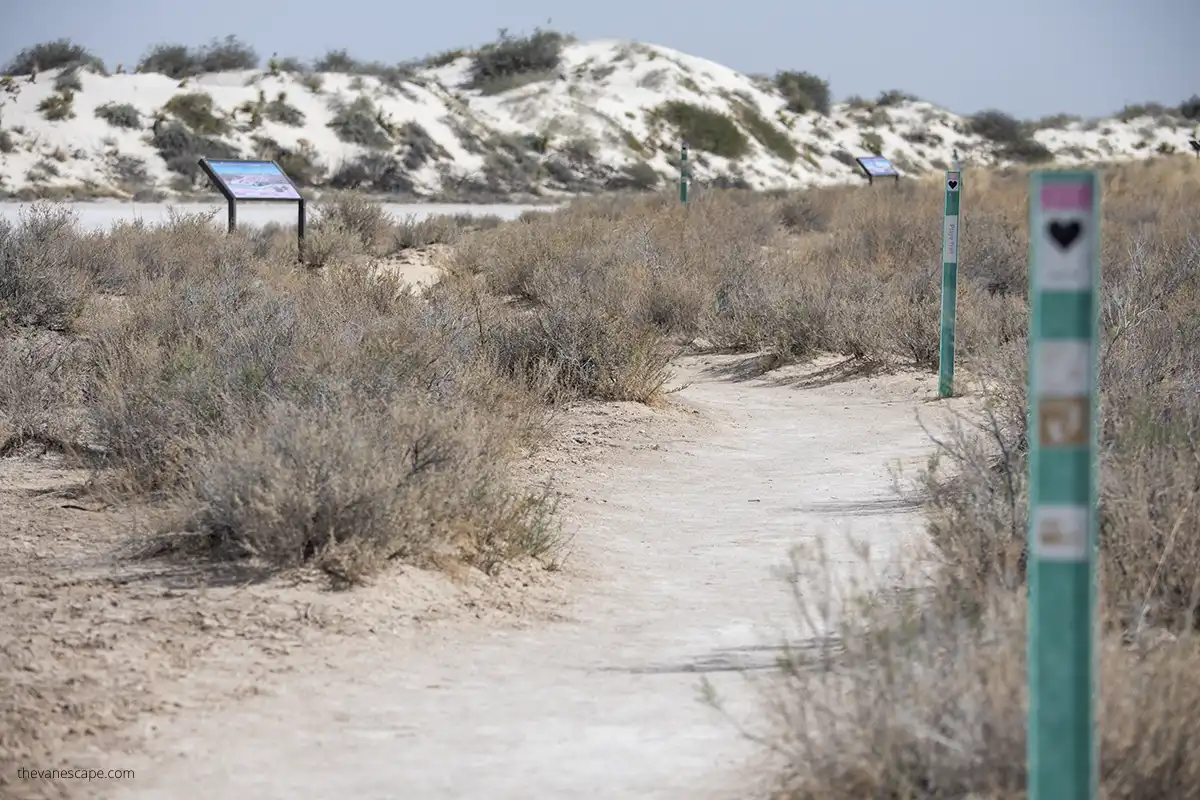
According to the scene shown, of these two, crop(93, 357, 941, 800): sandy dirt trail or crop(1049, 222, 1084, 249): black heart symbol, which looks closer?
crop(1049, 222, 1084, 249): black heart symbol

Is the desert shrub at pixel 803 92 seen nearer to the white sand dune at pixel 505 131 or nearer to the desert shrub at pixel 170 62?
the white sand dune at pixel 505 131

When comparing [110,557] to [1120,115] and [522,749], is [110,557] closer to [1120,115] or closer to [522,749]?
[522,749]

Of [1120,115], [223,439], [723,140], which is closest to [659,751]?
[223,439]

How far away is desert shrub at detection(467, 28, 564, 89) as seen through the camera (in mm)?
72688

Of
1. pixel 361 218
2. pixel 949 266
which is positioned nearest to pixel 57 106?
pixel 361 218

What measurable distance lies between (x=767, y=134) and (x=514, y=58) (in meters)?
13.3

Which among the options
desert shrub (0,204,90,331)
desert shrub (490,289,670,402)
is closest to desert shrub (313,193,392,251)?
desert shrub (0,204,90,331)

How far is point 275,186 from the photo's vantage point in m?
22.2

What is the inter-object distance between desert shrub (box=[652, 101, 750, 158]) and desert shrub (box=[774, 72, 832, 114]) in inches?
357

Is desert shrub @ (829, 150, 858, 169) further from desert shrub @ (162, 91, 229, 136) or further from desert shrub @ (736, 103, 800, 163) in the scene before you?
desert shrub @ (162, 91, 229, 136)

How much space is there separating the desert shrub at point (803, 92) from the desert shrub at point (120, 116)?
33.8 m

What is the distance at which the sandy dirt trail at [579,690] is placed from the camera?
4.75 metres

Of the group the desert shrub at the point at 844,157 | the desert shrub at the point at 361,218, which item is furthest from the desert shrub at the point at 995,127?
the desert shrub at the point at 361,218

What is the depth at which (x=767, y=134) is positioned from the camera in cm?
6638
